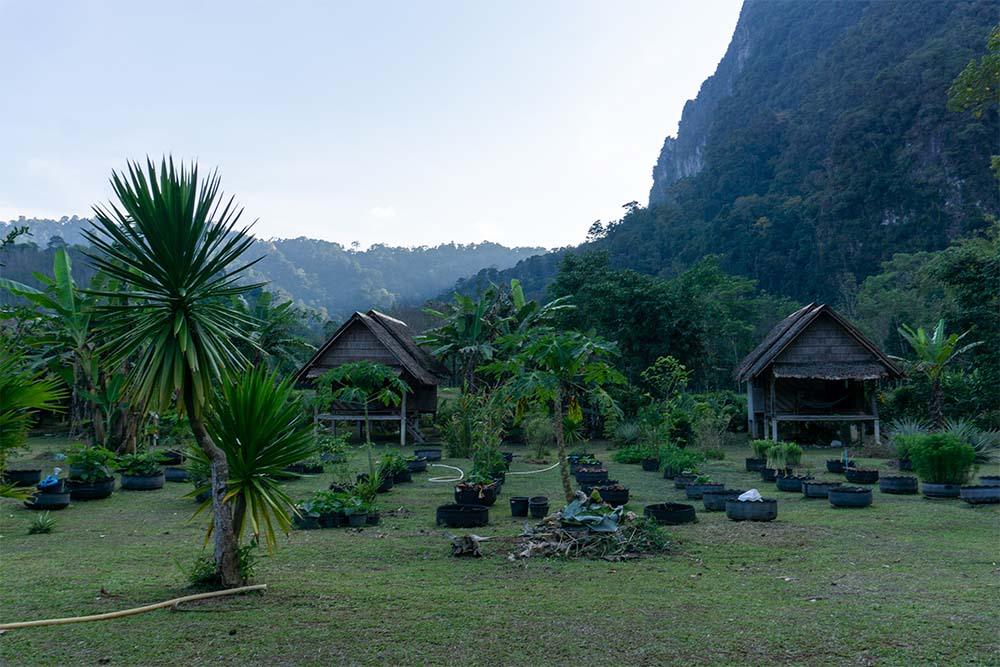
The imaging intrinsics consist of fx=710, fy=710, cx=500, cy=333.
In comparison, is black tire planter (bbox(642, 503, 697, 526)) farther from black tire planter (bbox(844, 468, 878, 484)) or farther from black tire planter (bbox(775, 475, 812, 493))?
black tire planter (bbox(844, 468, 878, 484))

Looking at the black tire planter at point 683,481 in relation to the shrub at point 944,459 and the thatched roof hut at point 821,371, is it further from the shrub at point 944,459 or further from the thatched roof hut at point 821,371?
the thatched roof hut at point 821,371

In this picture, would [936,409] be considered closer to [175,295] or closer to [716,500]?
[716,500]

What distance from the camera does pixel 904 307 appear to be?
38.3m

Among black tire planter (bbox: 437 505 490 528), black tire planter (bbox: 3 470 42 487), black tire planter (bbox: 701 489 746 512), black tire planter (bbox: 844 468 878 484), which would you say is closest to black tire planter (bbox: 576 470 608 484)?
black tire planter (bbox: 701 489 746 512)

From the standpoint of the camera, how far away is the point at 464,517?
944 cm

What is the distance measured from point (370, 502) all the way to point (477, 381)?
17.6 metres

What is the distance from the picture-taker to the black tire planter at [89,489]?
38.8 feet

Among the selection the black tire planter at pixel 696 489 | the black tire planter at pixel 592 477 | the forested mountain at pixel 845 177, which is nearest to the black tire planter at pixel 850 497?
the black tire planter at pixel 696 489

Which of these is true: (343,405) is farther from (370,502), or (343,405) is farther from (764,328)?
(764,328)

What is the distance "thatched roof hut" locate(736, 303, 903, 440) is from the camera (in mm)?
22312

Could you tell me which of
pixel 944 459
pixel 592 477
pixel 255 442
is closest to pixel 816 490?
pixel 944 459

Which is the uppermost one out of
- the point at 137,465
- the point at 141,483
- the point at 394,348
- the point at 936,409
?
the point at 394,348

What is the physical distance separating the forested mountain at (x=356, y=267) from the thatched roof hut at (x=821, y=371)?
6762cm

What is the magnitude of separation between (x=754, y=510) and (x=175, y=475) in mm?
11212
